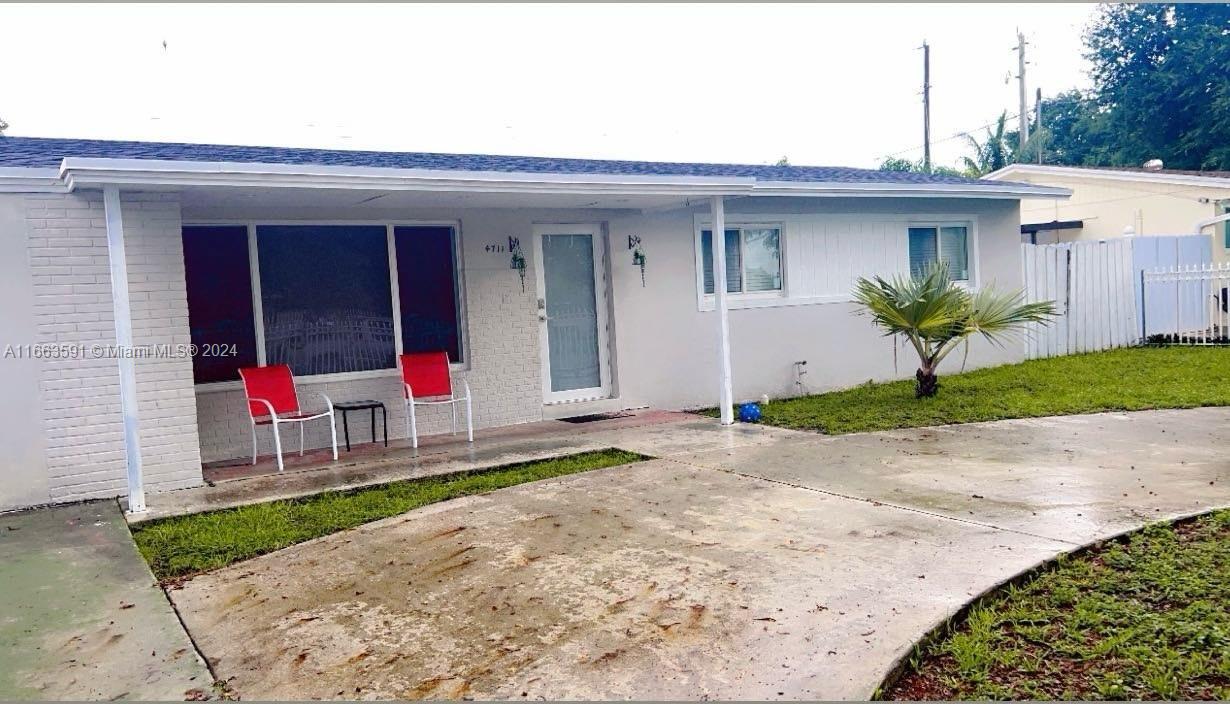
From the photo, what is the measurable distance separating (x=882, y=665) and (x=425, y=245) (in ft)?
22.9

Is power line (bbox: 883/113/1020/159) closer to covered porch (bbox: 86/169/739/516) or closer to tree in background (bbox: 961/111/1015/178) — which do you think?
tree in background (bbox: 961/111/1015/178)

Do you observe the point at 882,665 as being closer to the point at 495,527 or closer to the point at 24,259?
the point at 495,527

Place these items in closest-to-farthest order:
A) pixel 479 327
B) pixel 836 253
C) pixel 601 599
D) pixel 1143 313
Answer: pixel 601 599 → pixel 479 327 → pixel 836 253 → pixel 1143 313

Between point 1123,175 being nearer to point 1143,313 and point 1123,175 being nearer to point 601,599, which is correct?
point 1143,313

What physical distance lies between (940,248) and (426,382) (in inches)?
304

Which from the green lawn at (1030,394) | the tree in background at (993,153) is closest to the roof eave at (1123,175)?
the green lawn at (1030,394)

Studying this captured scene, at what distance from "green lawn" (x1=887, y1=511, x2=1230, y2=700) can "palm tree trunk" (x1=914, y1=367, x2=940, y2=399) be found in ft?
19.8

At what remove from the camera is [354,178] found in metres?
7.00

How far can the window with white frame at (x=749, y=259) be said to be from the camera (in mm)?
11023

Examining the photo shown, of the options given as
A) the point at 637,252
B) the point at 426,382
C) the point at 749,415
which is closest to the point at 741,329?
the point at 637,252

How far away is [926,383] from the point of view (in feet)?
34.4

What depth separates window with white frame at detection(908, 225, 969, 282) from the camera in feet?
41.5

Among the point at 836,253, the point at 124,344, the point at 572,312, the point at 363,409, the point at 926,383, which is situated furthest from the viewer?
the point at 836,253

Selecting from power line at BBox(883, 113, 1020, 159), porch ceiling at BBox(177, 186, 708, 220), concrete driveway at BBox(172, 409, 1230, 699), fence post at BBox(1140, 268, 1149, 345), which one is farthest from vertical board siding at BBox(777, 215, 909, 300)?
power line at BBox(883, 113, 1020, 159)
